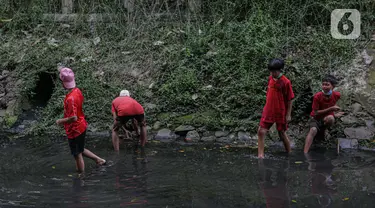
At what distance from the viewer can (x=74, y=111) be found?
5.75 m

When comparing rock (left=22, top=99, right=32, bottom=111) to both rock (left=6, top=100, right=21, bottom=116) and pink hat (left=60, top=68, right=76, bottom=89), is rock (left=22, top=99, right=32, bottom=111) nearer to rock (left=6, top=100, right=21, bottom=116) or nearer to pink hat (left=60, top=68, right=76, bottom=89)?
rock (left=6, top=100, right=21, bottom=116)

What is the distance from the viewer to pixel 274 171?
6.16 m

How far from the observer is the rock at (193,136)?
26.4ft

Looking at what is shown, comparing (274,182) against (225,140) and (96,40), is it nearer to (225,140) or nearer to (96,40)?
(225,140)

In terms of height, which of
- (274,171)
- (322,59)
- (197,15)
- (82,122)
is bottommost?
(274,171)

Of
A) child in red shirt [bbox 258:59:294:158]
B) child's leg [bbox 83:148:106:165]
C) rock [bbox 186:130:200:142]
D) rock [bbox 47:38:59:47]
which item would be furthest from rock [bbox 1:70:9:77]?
child in red shirt [bbox 258:59:294:158]

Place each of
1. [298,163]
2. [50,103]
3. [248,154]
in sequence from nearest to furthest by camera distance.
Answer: [298,163] → [248,154] → [50,103]

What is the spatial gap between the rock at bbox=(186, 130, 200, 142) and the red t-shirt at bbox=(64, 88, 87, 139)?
2457 millimetres

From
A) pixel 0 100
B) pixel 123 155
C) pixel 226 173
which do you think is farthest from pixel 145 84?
pixel 226 173

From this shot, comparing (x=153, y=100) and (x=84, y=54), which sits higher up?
(x=84, y=54)

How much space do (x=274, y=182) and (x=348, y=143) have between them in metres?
2.15

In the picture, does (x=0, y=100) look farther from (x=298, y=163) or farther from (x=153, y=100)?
(x=298, y=163)

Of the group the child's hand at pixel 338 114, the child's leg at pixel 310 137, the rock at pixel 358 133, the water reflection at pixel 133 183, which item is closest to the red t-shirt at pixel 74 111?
the water reflection at pixel 133 183

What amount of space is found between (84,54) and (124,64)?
999mm
